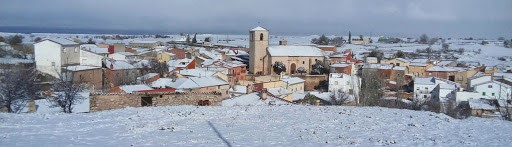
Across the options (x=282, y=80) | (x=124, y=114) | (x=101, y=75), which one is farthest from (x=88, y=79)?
(x=124, y=114)

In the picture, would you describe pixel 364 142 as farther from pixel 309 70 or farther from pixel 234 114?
pixel 309 70

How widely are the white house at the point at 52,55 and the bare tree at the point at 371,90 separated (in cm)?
2507

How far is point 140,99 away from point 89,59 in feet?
96.7

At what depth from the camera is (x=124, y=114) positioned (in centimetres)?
1536

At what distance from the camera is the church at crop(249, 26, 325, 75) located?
6094 cm

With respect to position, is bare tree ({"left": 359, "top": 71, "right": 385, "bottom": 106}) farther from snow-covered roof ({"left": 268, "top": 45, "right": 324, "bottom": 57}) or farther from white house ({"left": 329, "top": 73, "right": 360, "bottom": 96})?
snow-covered roof ({"left": 268, "top": 45, "right": 324, "bottom": 57})

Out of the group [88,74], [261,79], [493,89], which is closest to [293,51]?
[261,79]

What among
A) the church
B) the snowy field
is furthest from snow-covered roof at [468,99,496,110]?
the church

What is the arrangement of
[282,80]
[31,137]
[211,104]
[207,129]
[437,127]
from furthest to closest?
1. [282,80]
2. [211,104]
3. [437,127]
4. [207,129]
5. [31,137]

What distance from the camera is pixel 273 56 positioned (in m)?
60.6

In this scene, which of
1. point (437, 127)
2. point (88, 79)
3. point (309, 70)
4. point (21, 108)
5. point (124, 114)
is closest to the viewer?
point (437, 127)

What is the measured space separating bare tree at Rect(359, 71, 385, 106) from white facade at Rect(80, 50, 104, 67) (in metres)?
24.4

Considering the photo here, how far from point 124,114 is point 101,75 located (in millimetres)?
28591

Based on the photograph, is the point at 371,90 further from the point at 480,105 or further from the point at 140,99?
the point at 140,99
